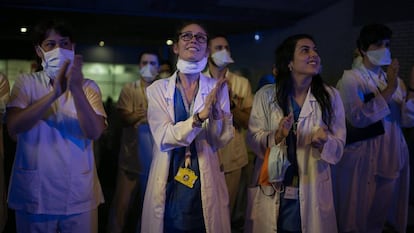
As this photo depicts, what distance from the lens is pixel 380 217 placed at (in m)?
3.62

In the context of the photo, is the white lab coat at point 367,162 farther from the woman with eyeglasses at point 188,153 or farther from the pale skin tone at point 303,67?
the woman with eyeglasses at point 188,153

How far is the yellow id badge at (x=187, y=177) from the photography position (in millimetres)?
2371

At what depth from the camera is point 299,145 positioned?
2613 millimetres

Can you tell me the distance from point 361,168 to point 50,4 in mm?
4337

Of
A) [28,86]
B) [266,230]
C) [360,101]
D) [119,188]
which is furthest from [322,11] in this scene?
[28,86]

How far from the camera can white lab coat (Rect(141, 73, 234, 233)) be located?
2377 mm

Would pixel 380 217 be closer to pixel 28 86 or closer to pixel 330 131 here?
pixel 330 131

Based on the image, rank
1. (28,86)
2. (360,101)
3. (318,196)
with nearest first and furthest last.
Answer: (28,86)
(318,196)
(360,101)

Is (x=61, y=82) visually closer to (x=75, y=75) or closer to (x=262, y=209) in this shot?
(x=75, y=75)

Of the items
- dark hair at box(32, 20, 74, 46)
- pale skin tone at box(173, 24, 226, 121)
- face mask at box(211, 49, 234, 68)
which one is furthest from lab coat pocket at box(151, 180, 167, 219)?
face mask at box(211, 49, 234, 68)

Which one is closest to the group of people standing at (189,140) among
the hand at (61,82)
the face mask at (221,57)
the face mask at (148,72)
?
the hand at (61,82)

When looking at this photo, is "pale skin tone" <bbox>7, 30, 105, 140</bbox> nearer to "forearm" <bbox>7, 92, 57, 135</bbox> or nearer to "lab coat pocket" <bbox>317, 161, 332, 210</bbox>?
"forearm" <bbox>7, 92, 57, 135</bbox>

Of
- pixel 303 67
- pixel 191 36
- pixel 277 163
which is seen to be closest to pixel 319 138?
pixel 277 163

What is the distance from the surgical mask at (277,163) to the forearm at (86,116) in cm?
101
